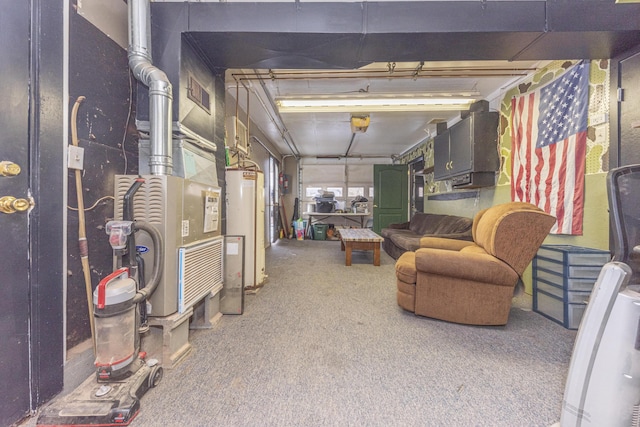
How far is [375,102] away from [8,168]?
3.26 meters

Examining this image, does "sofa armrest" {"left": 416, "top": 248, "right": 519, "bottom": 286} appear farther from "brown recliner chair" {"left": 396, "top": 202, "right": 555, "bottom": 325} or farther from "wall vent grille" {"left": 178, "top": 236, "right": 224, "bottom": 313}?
"wall vent grille" {"left": 178, "top": 236, "right": 224, "bottom": 313}

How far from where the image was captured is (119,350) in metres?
1.22

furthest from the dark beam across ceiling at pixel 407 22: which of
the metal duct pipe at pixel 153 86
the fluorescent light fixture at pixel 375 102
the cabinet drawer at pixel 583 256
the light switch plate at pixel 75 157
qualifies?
the cabinet drawer at pixel 583 256

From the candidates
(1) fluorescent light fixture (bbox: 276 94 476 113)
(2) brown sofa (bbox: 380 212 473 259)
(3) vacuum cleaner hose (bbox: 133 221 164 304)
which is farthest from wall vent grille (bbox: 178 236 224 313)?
(2) brown sofa (bbox: 380 212 473 259)

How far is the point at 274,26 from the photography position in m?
1.72

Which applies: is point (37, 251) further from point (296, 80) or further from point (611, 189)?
point (296, 80)

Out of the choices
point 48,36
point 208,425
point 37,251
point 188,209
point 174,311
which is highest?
point 48,36

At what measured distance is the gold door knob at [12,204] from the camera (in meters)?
1.03

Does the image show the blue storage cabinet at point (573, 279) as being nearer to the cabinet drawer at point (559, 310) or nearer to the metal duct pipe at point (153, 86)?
the cabinet drawer at point (559, 310)

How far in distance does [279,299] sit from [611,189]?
8.10 feet

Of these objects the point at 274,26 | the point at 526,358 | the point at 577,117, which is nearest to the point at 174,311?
the point at 274,26

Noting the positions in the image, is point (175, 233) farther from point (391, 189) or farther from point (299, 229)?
point (391, 189)

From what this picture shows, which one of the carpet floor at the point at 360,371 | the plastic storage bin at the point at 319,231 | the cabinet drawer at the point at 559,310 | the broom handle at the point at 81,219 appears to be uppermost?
the broom handle at the point at 81,219

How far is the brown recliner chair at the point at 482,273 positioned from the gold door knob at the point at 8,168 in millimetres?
2411
